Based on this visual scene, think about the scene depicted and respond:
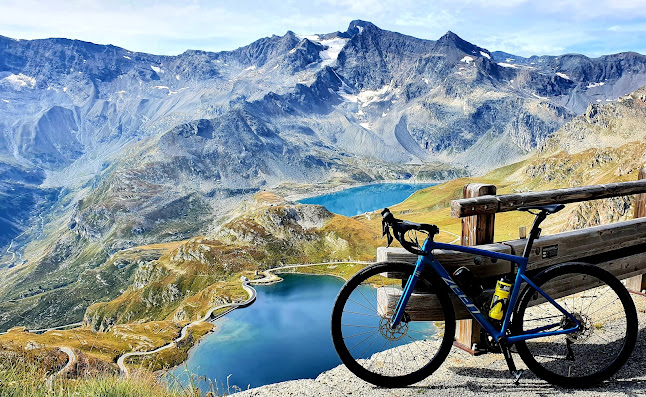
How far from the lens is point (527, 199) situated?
24.0ft

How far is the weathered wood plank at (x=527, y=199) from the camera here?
6812mm

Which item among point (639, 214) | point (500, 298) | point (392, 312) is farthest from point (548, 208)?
point (639, 214)

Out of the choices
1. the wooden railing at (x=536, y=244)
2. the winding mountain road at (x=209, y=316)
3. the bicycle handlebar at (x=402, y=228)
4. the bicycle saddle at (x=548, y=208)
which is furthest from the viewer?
the winding mountain road at (x=209, y=316)

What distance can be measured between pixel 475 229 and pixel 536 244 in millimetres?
1076

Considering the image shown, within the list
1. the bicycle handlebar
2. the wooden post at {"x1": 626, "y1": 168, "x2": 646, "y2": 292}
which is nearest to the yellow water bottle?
the bicycle handlebar

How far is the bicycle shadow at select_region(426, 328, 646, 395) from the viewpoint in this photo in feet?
20.7

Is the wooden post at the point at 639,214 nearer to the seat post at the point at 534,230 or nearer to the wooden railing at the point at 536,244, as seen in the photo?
the wooden railing at the point at 536,244

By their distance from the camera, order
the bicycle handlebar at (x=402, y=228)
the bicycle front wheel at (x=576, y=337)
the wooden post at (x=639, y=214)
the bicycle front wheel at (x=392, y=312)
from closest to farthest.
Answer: the bicycle handlebar at (x=402, y=228), the bicycle front wheel at (x=392, y=312), the bicycle front wheel at (x=576, y=337), the wooden post at (x=639, y=214)

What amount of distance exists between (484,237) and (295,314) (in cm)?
10494

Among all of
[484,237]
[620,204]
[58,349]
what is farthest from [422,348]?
[620,204]

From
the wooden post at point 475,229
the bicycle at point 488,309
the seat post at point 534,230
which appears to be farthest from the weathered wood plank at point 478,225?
the seat post at point 534,230

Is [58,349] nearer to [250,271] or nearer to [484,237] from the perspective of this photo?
[484,237]

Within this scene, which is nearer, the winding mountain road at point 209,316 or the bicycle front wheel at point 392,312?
the bicycle front wheel at point 392,312

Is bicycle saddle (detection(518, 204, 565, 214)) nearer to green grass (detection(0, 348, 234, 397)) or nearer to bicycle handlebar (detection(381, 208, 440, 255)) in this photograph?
bicycle handlebar (detection(381, 208, 440, 255))
